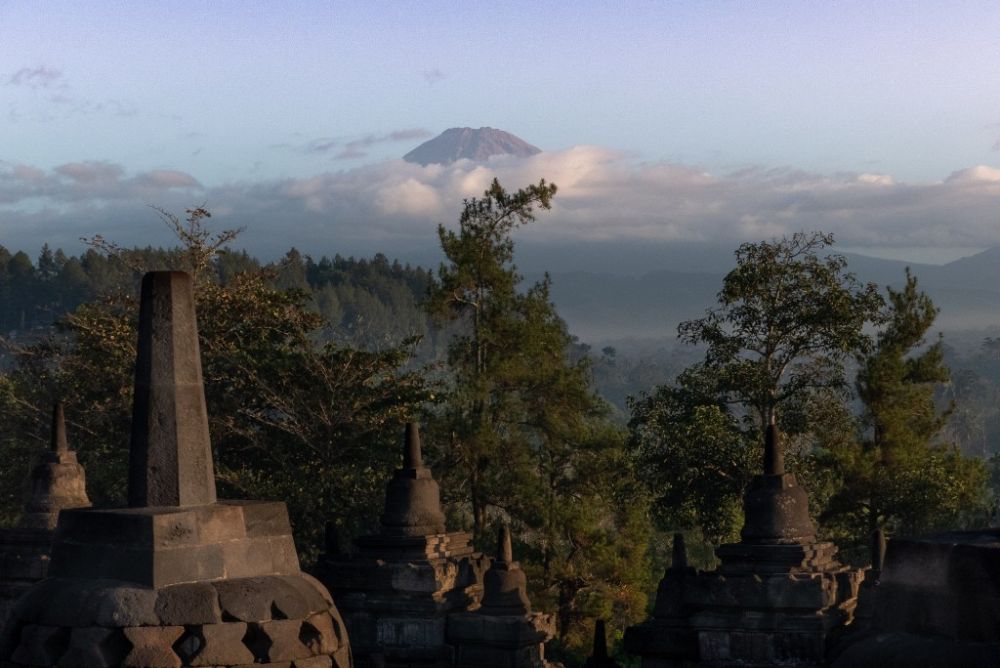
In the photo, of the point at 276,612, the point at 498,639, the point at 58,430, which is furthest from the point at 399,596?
the point at 276,612

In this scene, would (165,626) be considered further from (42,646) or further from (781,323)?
(781,323)

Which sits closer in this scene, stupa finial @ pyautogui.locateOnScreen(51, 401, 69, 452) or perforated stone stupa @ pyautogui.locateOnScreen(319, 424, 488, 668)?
stupa finial @ pyautogui.locateOnScreen(51, 401, 69, 452)

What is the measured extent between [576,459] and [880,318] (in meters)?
8.85

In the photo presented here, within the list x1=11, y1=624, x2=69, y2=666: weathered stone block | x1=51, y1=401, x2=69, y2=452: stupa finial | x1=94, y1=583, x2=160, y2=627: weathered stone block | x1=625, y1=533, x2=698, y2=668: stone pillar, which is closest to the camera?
x1=94, y1=583, x2=160, y2=627: weathered stone block

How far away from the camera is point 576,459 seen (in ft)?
127

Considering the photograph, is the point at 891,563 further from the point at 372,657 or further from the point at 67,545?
the point at 372,657

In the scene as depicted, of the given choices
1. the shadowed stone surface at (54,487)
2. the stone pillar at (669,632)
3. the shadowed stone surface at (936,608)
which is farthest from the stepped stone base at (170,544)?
the stone pillar at (669,632)

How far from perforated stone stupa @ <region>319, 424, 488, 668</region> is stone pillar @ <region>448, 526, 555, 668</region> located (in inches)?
21.2

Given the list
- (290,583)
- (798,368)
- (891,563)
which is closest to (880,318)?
(798,368)

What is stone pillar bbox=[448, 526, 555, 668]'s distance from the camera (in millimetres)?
21734

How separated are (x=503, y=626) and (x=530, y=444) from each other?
17.0 meters

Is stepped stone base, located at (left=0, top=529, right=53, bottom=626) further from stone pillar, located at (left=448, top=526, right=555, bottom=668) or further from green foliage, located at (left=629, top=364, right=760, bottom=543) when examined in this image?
green foliage, located at (left=629, top=364, right=760, bottom=543)

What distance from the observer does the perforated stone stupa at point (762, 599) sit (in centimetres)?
1978

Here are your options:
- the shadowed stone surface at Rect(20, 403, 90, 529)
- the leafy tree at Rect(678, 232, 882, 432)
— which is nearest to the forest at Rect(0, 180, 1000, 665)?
the leafy tree at Rect(678, 232, 882, 432)
